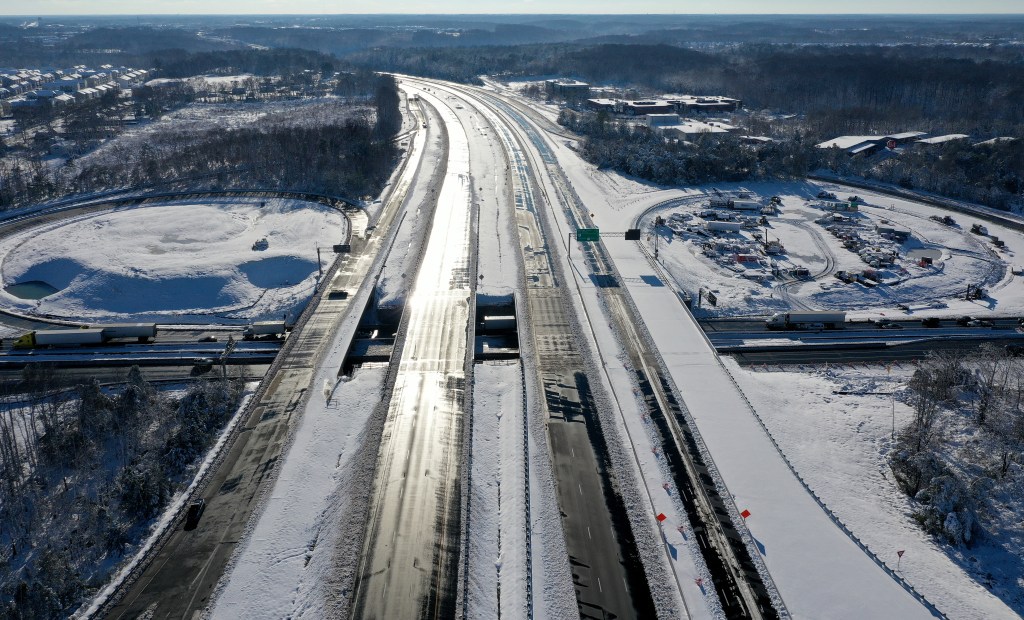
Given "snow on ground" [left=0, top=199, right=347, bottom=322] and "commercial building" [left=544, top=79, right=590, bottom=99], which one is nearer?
"snow on ground" [left=0, top=199, right=347, bottom=322]

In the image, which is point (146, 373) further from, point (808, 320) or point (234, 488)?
point (808, 320)

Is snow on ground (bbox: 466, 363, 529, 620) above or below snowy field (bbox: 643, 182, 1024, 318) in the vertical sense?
below

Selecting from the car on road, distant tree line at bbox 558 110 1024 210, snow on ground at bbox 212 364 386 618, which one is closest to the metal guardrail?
snow on ground at bbox 212 364 386 618

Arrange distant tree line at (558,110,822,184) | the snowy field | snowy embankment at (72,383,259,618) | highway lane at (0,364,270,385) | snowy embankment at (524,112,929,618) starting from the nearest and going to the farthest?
snowy embankment at (524,112,929,618)
snowy embankment at (72,383,259,618)
highway lane at (0,364,270,385)
the snowy field
distant tree line at (558,110,822,184)

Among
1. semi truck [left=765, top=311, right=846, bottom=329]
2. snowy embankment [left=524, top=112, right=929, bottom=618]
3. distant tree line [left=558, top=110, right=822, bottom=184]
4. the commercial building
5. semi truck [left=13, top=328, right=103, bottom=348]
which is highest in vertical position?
the commercial building

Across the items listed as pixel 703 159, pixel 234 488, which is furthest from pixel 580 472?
pixel 703 159

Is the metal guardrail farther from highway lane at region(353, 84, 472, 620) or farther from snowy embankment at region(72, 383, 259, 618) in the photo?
snowy embankment at region(72, 383, 259, 618)
